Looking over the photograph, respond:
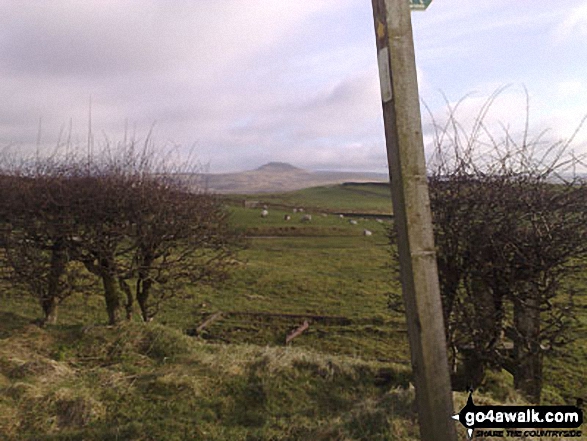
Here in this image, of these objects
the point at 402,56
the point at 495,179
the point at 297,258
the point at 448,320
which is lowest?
the point at 297,258

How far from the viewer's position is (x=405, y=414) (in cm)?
370

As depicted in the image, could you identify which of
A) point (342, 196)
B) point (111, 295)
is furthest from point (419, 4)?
point (342, 196)

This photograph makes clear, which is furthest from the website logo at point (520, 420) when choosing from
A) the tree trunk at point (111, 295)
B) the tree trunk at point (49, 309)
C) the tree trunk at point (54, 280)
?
the tree trunk at point (49, 309)

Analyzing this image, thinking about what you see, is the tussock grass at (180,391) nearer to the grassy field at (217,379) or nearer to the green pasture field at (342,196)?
the grassy field at (217,379)

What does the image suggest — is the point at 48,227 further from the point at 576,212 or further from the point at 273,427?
the point at 576,212

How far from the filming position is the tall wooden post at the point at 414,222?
225 cm

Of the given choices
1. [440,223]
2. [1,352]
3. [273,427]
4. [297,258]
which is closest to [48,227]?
[1,352]

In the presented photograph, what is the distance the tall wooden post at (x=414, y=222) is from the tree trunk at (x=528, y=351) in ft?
8.86

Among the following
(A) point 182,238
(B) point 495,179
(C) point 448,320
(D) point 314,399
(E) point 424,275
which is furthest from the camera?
(A) point 182,238

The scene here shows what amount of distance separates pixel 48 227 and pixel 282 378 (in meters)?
4.44

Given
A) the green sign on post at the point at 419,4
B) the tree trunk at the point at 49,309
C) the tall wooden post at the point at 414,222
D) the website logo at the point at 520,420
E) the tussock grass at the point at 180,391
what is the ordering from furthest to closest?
the tree trunk at the point at 49,309 < the tussock grass at the point at 180,391 < the website logo at the point at 520,420 < the green sign on post at the point at 419,4 < the tall wooden post at the point at 414,222

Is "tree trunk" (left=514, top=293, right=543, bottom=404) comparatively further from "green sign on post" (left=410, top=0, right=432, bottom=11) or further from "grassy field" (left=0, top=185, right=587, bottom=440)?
"green sign on post" (left=410, top=0, right=432, bottom=11)

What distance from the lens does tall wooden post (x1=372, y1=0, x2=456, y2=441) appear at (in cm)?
225

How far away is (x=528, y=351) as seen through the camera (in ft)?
14.8
